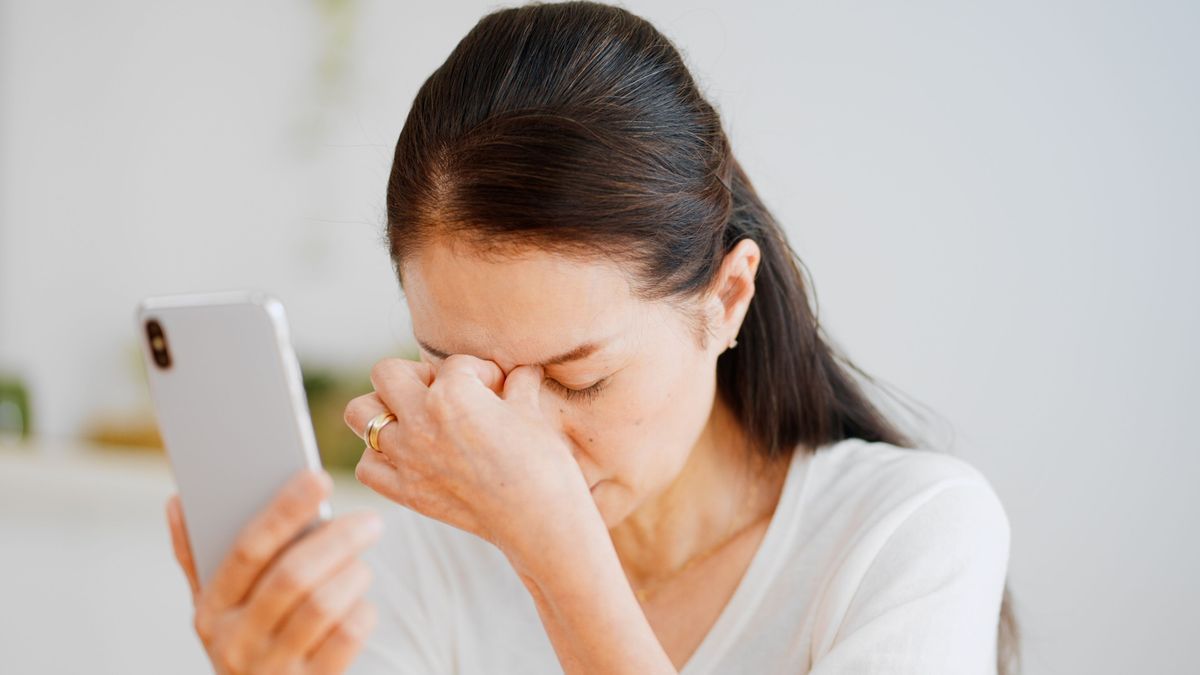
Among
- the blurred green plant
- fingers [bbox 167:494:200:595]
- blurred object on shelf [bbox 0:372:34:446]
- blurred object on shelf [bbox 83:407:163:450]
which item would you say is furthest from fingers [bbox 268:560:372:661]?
blurred object on shelf [bbox 0:372:34:446]

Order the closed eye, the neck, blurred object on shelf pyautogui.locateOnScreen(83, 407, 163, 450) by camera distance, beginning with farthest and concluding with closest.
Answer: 1. blurred object on shelf pyautogui.locateOnScreen(83, 407, 163, 450)
2. the neck
3. the closed eye

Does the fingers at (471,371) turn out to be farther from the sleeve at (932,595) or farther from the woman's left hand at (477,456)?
the sleeve at (932,595)

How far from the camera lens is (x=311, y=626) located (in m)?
0.56

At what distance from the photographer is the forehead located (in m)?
0.89

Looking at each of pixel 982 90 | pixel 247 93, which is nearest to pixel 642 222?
pixel 982 90

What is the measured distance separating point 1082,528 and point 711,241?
724 millimetres

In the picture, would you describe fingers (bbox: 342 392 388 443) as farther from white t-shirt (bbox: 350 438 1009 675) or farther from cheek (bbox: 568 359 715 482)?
white t-shirt (bbox: 350 438 1009 675)

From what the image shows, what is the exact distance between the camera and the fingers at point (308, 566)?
1.84ft

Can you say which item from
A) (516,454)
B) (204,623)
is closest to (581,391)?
(516,454)

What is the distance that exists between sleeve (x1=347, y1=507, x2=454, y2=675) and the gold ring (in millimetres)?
336

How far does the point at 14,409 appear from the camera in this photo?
2.73 meters

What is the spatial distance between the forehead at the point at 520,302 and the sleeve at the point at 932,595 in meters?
0.35

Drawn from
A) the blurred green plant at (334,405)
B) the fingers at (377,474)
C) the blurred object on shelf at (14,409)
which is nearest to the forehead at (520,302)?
the fingers at (377,474)

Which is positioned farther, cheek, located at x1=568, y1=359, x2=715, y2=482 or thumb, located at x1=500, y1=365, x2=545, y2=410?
cheek, located at x1=568, y1=359, x2=715, y2=482
